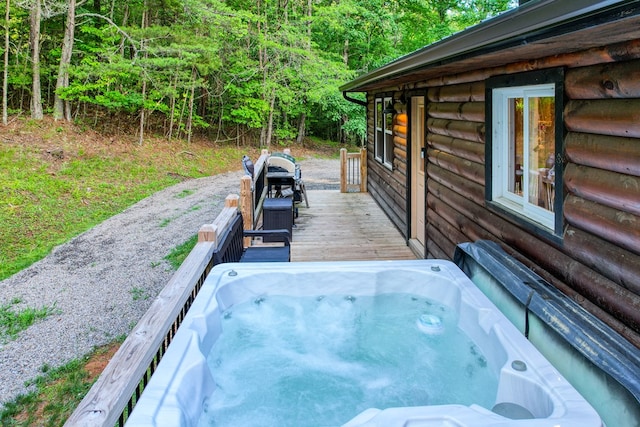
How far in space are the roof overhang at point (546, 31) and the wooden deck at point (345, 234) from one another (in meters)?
3.83

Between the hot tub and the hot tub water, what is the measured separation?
58 millimetres

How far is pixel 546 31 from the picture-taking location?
1873 millimetres

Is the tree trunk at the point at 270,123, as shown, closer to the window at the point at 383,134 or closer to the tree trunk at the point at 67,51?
the tree trunk at the point at 67,51

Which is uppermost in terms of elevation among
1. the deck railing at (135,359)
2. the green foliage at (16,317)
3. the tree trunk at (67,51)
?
the tree trunk at (67,51)

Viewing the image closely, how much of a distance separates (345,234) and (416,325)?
13.0ft

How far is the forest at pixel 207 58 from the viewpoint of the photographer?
1350 centimetres

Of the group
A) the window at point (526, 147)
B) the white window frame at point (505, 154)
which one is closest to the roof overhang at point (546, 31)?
the window at point (526, 147)

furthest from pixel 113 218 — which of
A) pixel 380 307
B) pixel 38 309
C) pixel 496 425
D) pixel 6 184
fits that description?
pixel 496 425

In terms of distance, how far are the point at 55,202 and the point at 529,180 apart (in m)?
9.88

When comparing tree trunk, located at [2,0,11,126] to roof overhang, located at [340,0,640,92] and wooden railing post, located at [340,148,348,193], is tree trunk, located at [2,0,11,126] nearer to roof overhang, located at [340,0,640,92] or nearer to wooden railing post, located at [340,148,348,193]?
wooden railing post, located at [340,148,348,193]

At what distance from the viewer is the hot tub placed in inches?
75.8

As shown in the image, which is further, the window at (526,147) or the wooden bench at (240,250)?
the wooden bench at (240,250)

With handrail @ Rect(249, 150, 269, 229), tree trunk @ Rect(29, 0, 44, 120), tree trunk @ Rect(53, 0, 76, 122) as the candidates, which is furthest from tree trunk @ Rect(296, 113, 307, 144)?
handrail @ Rect(249, 150, 269, 229)

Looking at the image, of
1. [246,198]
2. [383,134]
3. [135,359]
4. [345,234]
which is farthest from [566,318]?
[383,134]
